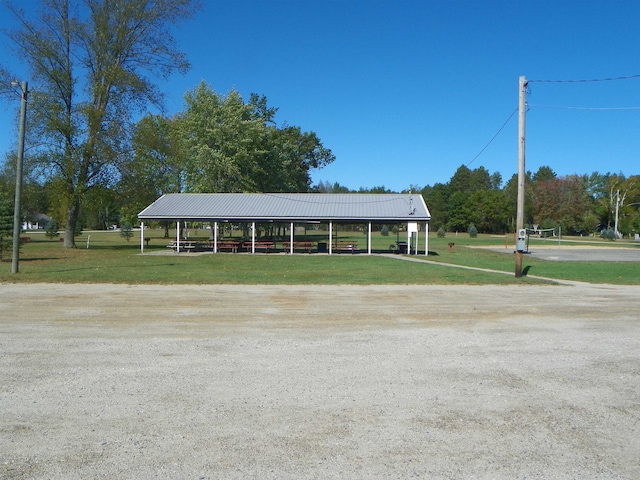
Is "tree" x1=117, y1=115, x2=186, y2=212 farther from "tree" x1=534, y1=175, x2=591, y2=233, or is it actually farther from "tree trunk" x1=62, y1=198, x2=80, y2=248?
"tree" x1=534, y1=175, x2=591, y2=233

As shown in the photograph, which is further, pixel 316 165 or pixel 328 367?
pixel 316 165

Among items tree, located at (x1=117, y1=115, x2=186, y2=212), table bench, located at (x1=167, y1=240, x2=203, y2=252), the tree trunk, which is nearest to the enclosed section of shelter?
table bench, located at (x1=167, y1=240, x2=203, y2=252)

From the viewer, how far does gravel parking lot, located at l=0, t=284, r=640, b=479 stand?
414 centimetres

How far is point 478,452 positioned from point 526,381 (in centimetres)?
219

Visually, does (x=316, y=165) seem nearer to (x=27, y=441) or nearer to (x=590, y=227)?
(x=590, y=227)

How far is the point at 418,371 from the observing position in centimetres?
663

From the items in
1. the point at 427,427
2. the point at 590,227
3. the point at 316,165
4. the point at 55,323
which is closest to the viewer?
the point at 427,427

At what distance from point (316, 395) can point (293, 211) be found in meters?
31.1

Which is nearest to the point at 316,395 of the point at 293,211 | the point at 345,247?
the point at 345,247

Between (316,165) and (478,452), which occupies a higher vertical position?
(316,165)

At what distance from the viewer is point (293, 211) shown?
36.5 m

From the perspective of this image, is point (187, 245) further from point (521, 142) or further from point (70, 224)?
point (521, 142)

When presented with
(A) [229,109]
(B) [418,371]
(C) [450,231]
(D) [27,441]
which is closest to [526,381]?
(B) [418,371]

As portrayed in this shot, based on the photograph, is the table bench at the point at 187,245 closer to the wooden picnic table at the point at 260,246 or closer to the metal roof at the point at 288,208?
the metal roof at the point at 288,208
